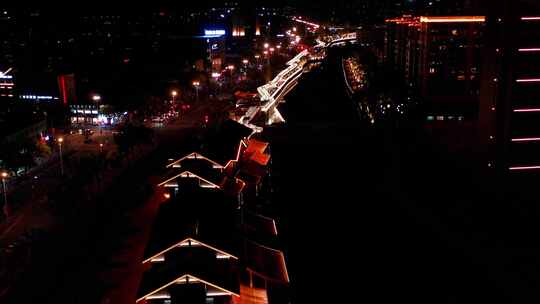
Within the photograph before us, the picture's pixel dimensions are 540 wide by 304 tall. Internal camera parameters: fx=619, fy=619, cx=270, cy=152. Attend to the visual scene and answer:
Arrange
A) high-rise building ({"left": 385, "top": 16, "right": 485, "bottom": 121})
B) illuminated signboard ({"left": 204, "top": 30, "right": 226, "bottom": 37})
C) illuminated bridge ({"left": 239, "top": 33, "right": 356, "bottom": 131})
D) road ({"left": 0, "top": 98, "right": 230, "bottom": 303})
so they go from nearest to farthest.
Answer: road ({"left": 0, "top": 98, "right": 230, "bottom": 303}), illuminated bridge ({"left": 239, "top": 33, "right": 356, "bottom": 131}), high-rise building ({"left": 385, "top": 16, "right": 485, "bottom": 121}), illuminated signboard ({"left": 204, "top": 30, "right": 226, "bottom": 37})

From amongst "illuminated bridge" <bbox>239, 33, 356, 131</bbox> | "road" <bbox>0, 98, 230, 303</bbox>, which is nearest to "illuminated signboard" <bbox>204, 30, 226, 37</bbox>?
"illuminated bridge" <bbox>239, 33, 356, 131</bbox>

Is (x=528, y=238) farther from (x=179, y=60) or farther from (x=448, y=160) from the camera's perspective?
(x=179, y=60)

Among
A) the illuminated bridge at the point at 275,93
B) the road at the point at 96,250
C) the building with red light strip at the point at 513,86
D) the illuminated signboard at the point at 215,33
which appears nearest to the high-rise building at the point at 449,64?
the illuminated bridge at the point at 275,93

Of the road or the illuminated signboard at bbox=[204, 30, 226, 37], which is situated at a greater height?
the illuminated signboard at bbox=[204, 30, 226, 37]

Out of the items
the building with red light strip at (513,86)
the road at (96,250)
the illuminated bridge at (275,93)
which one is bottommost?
the road at (96,250)

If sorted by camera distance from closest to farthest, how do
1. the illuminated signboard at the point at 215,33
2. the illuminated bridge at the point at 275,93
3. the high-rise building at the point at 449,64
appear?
the illuminated bridge at the point at 275,93 < the high-rise building at the point at 449,64 < the illuminated signboard at the point at 215,33

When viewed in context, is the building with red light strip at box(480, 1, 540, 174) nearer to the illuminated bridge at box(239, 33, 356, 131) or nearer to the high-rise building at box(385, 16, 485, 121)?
the illuminated bridge at box(239, 33, 356, 131)

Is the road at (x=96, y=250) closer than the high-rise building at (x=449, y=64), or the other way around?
the road at (x=96, y=250)

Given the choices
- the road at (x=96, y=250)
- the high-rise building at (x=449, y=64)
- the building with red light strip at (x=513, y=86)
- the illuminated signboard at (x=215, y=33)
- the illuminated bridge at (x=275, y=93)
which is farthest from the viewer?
the illuminated signboard at (x=215, y=33)

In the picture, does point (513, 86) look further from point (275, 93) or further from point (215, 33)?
point (215, 33)

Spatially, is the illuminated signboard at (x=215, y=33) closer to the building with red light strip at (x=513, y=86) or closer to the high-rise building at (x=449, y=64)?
the high-rise building at (x=449, y=64)

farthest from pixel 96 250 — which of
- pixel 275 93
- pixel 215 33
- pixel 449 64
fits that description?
pixel 215 33
